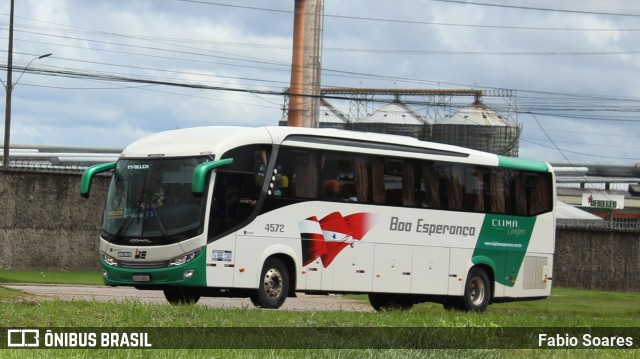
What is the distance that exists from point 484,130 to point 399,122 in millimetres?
8865

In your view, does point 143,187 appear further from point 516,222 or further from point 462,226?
point 516,222

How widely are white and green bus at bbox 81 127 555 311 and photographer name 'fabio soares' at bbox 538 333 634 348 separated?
669 cm

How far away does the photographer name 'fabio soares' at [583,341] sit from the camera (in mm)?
14109

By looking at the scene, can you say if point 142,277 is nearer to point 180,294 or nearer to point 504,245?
point 180,294

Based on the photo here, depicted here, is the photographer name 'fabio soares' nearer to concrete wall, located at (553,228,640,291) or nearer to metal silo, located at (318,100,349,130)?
concrete wall, located at (553,228,640,291)

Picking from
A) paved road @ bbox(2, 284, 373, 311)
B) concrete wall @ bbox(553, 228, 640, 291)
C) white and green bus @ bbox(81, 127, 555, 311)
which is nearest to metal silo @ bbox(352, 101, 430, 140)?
concrete wall @ bbox(553, 228, 640, 291)

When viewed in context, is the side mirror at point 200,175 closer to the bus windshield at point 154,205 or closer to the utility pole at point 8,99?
the bus windshield at point 154,205

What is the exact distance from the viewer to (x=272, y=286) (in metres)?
20.6

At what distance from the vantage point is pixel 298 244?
20.9 m

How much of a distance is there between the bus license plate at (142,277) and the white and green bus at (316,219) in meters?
0.06

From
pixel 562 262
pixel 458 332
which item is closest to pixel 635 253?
pixel 562 262

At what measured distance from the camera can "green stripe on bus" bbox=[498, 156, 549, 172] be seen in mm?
25516

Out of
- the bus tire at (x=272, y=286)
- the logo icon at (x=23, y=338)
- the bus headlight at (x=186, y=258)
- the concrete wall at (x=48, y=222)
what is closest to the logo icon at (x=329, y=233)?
the bus tire at (x=272, y=286)

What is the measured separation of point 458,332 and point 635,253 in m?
34.5
